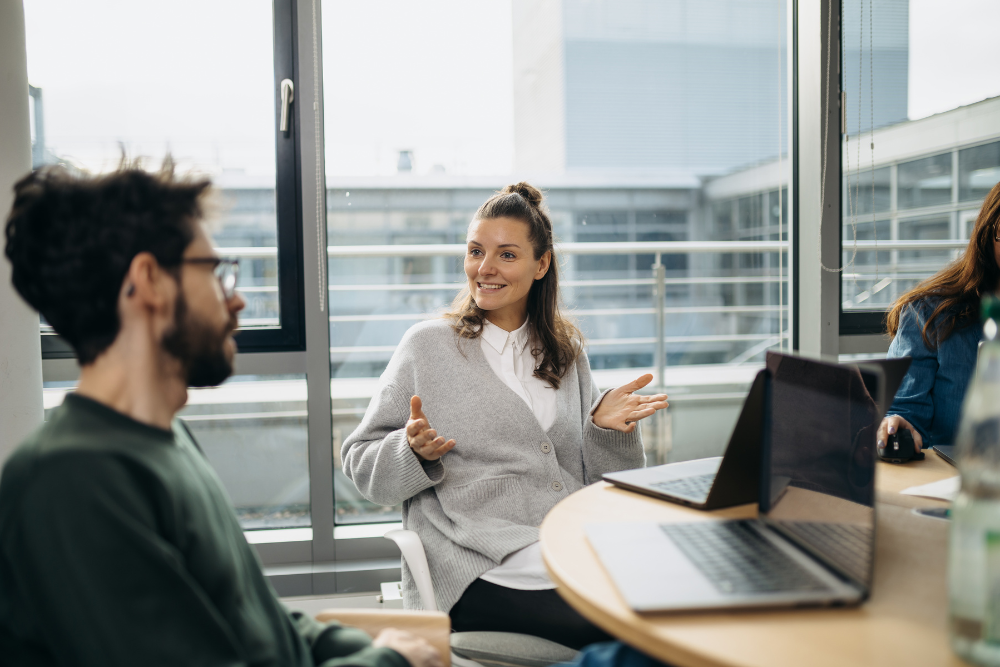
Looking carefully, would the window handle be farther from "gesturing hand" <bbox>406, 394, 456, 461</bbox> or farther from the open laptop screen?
the open laptop screen

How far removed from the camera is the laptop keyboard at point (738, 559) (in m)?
0.75

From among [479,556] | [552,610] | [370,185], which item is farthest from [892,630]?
[370,185]

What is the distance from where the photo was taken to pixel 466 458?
1613mm

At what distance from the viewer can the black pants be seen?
1362 millimetres

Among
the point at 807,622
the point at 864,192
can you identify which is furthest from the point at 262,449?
the point at 864,192

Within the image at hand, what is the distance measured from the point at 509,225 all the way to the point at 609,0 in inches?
69.3

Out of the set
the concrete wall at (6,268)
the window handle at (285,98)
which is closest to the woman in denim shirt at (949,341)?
the window handle at (285,98)

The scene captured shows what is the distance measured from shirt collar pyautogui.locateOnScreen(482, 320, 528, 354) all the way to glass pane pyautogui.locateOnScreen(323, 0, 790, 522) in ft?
0.83

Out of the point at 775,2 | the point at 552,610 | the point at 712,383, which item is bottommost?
the point at 552,610

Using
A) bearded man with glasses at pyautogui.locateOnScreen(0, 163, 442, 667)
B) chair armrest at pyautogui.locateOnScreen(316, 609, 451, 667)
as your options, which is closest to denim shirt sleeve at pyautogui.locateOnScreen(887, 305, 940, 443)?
chair armrest at pyautogui.locateOnScreen(316, 609, 451, 667)

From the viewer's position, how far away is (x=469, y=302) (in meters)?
1.84

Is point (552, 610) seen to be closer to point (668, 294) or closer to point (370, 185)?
point (370, 185)

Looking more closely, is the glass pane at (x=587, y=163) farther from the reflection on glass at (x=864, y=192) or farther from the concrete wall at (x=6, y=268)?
the concrete wall at (x=6, y=268)

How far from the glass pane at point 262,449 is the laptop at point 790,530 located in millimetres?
1604
